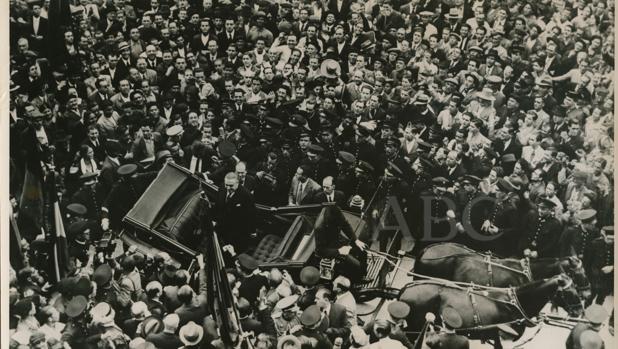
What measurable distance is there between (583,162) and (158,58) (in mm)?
1151

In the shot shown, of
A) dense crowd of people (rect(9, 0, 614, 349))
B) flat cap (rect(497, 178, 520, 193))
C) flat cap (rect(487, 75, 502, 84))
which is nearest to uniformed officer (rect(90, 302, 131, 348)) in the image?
dense crowd of people (rect(9, 0, 614, 349))

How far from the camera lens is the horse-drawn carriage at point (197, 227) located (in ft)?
5.23

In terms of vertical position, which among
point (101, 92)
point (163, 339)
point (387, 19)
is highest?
point (387, 19)

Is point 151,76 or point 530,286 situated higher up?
point 151,76

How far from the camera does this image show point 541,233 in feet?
5.44

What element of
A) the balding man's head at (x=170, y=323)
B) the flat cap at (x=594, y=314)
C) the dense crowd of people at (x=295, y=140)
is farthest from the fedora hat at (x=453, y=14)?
the balding man's head at (x=170, y=323)

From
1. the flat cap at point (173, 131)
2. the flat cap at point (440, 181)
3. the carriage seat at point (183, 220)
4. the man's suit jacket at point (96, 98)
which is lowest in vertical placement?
the carriage seat at point (183, 220)

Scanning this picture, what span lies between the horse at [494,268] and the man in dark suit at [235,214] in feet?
1.47

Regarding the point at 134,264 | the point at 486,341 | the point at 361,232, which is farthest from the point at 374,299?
the point at 134,264

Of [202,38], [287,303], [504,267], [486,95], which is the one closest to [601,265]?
[504,267]

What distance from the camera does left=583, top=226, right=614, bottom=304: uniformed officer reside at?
5.45 ft

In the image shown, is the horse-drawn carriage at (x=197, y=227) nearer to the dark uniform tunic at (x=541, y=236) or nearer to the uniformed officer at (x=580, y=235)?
the dark uniform tunic at (x=541, y=236)

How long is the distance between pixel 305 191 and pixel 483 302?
0.55m

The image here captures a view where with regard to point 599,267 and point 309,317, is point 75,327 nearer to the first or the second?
point 309,317
